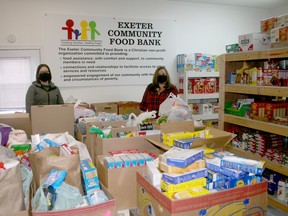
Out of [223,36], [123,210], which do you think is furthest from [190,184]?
[223,36]

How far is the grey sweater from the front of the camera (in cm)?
379

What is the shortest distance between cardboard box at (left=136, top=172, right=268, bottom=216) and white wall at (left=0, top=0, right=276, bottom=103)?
12.2ft

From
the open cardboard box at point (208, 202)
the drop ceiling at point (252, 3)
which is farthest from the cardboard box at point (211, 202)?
the drop ceiling at point (252, 3)

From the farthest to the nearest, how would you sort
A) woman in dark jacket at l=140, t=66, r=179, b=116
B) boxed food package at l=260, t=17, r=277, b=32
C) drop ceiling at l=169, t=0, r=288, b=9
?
1. drop ceiling at l=169, t=0, r=288, b=9
2. woman in dark jacket at l=140, t=66, r=179, b=116
3. boxed food package at l=260, t=17, r=277, b=32

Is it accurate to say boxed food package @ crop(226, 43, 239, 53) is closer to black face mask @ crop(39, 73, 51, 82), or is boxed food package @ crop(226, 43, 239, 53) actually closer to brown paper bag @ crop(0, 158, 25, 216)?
black face mask @ crop(39, 73, 51, 82)

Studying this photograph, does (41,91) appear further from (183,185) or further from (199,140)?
(183,185)

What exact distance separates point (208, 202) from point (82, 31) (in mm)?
4114

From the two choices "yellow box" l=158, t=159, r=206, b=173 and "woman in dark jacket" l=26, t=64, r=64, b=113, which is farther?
"woman in dark jacket" l=26, t=64, r=64, b=113

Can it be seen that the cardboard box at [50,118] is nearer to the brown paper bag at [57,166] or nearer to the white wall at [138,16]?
the brown paper bag at [57,166]

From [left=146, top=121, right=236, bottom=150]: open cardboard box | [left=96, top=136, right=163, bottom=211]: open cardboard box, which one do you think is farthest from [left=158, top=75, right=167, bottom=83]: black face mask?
[left=96, top=136, right=163, bottom=211]: open cardboard box

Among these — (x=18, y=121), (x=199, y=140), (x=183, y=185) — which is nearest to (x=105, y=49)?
(x=18, y=121)

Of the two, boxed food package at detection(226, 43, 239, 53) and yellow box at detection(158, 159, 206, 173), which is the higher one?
boxed food package at detection(226, 43, 239, 53)

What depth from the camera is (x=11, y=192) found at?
1351 millimetres

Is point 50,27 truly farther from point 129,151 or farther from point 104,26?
point 129,151
